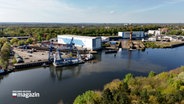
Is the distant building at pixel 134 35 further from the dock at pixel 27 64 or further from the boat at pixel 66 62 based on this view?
the dock at pixel 27 64

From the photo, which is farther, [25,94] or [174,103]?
[25,94]

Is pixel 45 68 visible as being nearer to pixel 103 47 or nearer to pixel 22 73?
pixel 22 73

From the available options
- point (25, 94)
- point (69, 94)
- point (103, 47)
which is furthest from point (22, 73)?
point (103, 47)

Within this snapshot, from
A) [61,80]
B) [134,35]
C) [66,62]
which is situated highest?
[134,35]

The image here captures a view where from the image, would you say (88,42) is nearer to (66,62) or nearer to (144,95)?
(66,62)

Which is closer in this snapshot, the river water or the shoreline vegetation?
the shoreline vegetation

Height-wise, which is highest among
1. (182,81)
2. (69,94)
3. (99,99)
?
(182,81)

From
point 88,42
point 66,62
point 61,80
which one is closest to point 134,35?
point 88,42

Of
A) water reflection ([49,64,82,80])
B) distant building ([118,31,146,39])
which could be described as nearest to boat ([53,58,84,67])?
water reflection ([49,64,82,80])

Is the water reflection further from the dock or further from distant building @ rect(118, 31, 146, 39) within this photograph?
distant building @ rect(118, 31, 146, 39)
